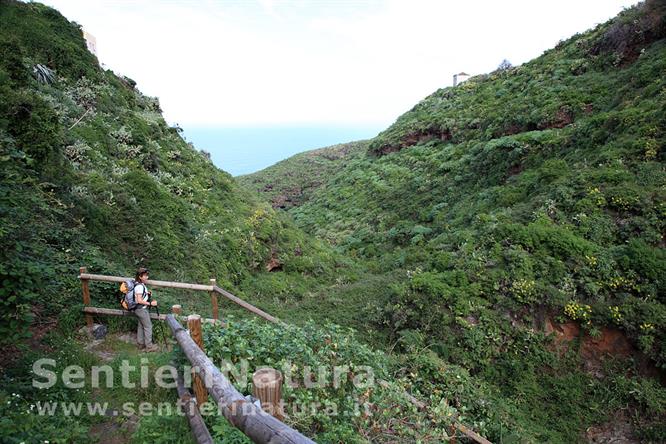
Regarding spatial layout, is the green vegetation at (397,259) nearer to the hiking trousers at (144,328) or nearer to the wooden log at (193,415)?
the wooden log at (193,415)

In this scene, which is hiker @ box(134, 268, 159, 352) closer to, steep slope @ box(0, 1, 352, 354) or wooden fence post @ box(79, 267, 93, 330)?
wooden fence post @ box(79, 267, 93, 330)

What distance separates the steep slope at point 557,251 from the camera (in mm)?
7957

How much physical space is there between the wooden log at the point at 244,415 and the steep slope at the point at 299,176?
3144 centimetres

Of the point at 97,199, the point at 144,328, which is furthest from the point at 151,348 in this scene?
the point at 97,199

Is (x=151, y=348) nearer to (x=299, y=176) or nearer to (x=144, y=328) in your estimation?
(x=144, y=328)

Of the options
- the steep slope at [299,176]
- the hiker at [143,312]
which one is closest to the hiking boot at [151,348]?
the hiker at [143,312]

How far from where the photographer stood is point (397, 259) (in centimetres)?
1662

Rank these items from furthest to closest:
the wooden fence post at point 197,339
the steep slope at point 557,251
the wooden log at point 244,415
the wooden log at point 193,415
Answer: the steep slope at point 557,251 → the wooden fence post at point 197,339 → the wooden log at point 193,415 → the wooden log at point 244,415

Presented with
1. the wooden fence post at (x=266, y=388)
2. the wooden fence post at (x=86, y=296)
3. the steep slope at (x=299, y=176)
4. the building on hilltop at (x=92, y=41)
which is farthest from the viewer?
the steep slope at (x=299, y=176)

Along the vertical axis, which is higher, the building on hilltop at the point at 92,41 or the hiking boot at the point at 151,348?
the building on hilltop at the point at 92,41

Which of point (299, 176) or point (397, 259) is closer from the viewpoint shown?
point (397, 259)

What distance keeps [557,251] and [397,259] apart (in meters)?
7.63

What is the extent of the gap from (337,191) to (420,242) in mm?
14589

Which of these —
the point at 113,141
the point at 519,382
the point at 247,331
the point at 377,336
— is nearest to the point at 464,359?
the point at 519,382
